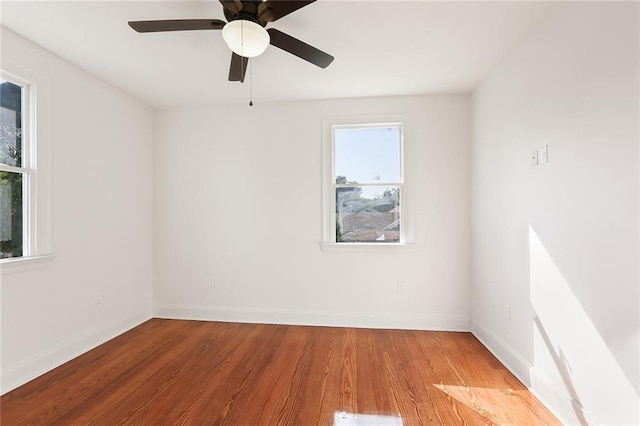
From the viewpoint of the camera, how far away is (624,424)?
1402mm

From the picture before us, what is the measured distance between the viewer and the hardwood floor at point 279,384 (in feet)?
6.03

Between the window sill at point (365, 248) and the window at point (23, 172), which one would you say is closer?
the window at point (23, 172)

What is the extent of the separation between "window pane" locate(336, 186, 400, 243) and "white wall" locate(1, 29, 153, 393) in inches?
90.6

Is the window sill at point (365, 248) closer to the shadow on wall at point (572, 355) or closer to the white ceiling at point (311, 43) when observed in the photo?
the shadow on wall at point (572, 355)

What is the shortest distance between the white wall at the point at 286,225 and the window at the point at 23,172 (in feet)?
4.27

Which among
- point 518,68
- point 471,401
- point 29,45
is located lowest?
point 471,401

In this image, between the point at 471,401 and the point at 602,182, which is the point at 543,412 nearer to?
the point at 471,401

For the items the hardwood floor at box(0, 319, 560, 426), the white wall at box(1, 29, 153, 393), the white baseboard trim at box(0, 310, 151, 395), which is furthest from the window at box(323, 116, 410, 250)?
the white baseboard trim at box(0, 310, 151, 395)

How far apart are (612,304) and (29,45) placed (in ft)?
13.3

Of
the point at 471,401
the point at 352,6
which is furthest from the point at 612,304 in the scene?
the point at 352,6

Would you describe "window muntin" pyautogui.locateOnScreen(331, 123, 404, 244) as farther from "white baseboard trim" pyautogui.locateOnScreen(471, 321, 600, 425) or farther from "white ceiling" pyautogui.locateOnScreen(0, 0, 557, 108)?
"white baseboard trim" pyautogui.locateOnScreen(471, 321, 600, 425)

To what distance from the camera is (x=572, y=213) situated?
1720 mm

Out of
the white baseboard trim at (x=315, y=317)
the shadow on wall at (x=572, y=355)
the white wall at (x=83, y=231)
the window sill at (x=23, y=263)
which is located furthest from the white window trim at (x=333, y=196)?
the window sill at (x=23, y=263)

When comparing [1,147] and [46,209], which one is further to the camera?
[46,209]
